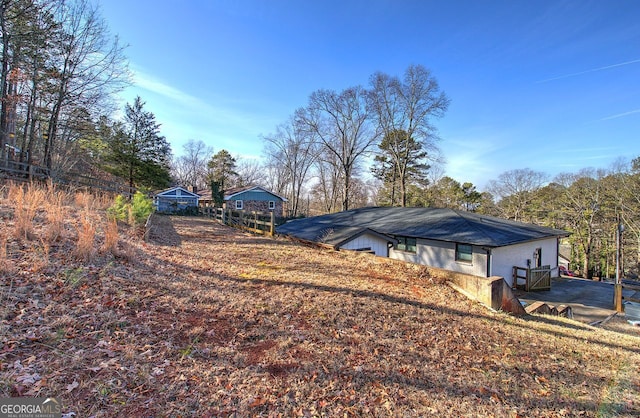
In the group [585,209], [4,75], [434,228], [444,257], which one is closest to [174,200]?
[4,75]

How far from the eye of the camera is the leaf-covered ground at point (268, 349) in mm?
2305

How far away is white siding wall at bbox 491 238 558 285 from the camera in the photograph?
1369cm

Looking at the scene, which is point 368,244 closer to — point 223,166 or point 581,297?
point 581,297

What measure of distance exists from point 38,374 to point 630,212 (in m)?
35.5

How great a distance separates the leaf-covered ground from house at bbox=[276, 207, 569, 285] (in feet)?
20.0

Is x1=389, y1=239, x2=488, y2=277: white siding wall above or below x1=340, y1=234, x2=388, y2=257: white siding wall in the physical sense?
below

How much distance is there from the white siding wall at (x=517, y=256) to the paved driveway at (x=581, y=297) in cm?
116

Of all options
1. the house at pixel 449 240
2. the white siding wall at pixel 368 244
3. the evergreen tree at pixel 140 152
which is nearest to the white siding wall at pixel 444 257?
the house at pixel 449 240

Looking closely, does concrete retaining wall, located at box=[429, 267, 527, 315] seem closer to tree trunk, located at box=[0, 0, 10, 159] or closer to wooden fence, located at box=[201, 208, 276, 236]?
wooden fence, located at box=[201, 208, 276, 236]

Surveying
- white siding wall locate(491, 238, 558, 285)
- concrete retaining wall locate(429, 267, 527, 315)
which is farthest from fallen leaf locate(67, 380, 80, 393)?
white siding wall locate(491, 238, 558, 285)

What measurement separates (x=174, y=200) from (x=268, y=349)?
110 feet

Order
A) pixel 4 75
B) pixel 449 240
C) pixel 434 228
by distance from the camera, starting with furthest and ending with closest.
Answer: pixel 434 228, pixel 449 240, pixel 4 75

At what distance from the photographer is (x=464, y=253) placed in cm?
1429

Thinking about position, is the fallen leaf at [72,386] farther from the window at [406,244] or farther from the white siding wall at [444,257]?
the window at [406,244]
